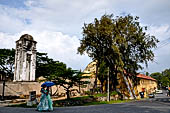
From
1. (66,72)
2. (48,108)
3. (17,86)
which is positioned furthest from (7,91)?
(48,108)

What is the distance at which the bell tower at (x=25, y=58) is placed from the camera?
20.8 m

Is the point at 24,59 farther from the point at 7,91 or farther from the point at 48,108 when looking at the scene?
the point at 48,108

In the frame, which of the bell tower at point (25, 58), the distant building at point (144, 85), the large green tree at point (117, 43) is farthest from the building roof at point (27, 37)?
the distant building at point (144, 85)

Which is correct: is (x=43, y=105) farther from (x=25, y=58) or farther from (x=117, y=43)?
(x=117, y=43)

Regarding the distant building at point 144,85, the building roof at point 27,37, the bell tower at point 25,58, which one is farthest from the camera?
the distant building at point 144,85

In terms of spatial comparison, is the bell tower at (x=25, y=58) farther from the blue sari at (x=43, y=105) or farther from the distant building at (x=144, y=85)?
the distant building at (x=144, y=85)

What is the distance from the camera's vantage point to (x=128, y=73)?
98.4 feet

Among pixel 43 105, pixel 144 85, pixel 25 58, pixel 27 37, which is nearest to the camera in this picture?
pixel 43 105

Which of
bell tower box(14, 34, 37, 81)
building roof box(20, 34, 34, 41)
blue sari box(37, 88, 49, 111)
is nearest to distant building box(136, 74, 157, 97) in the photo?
bell tower box(14, 34, 37, 81)

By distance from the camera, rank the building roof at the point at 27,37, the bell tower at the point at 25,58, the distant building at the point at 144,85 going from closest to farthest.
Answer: the bell tower at the point at 25,58 → the building roof at the point at 27,37 → the distant building at the point at 144,85

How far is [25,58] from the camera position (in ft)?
70.3

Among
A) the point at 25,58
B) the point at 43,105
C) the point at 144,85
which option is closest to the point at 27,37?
the point at 25,58

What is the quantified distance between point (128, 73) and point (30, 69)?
17430 mm

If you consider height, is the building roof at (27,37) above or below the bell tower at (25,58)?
above
